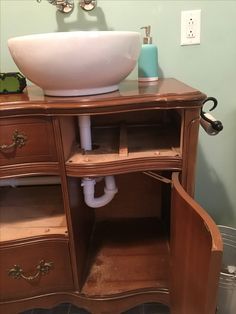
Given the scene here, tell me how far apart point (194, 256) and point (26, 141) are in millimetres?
478

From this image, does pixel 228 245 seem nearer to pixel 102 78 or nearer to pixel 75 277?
pixel 75 277

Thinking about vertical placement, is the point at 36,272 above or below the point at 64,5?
below

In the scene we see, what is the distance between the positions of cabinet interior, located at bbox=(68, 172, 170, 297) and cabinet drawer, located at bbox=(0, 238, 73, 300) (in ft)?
0.21

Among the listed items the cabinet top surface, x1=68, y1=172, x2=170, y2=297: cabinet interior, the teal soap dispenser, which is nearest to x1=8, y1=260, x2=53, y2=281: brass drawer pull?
x1=68, y1=172, x2=170, y2=297: cabinet interior

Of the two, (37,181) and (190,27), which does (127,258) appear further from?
(190,27)

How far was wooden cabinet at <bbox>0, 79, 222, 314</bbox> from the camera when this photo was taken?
0.62 meters

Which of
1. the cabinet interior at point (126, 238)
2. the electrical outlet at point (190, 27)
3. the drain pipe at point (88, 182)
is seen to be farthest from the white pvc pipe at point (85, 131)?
the electrical outlet at point (190, 27)

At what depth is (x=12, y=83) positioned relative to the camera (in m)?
0.83

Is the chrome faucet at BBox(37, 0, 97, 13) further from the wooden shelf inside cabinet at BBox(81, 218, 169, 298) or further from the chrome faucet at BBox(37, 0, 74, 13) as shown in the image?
the wooden shelf inside cabinet at BBox(81, 218, 169, 298)

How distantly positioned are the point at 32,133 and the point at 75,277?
1.51 ft

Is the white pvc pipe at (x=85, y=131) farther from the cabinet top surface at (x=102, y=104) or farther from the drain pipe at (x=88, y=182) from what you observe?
the cabinet top surface at (x=102, y=104)

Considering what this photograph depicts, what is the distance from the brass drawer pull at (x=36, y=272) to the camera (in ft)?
2.62

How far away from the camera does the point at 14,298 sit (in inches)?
32.5

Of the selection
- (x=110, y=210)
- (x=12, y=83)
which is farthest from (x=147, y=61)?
(x=110, y=210)
